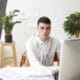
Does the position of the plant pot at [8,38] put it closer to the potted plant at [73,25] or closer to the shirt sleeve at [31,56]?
the potted plant at [73,25]

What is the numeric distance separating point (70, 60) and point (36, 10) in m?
3.30

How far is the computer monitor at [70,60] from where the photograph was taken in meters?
1.23

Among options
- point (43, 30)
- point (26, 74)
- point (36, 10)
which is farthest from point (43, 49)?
point (36, 10)

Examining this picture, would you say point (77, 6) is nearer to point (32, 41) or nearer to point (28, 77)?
point (32, 41)

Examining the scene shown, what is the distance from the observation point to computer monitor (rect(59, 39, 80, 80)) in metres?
1.23

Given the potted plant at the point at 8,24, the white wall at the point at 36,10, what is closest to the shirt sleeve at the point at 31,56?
the potted plant at the point at 8,24

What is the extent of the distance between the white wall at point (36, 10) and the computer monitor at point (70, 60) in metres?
3.14

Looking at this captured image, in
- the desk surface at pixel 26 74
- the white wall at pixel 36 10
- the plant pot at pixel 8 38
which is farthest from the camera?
the white wall at pixel 36 10

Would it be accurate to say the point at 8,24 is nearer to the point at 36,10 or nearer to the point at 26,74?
the point at 36,10

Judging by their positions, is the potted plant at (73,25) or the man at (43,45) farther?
A: the potted plant at (73,25)

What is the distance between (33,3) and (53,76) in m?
3.07

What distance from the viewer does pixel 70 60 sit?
4.22ft

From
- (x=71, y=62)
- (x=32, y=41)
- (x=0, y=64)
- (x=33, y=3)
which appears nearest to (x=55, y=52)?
(x=32, y=41)

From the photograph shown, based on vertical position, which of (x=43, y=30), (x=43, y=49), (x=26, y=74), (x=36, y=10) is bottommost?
(x=26, y=74)
